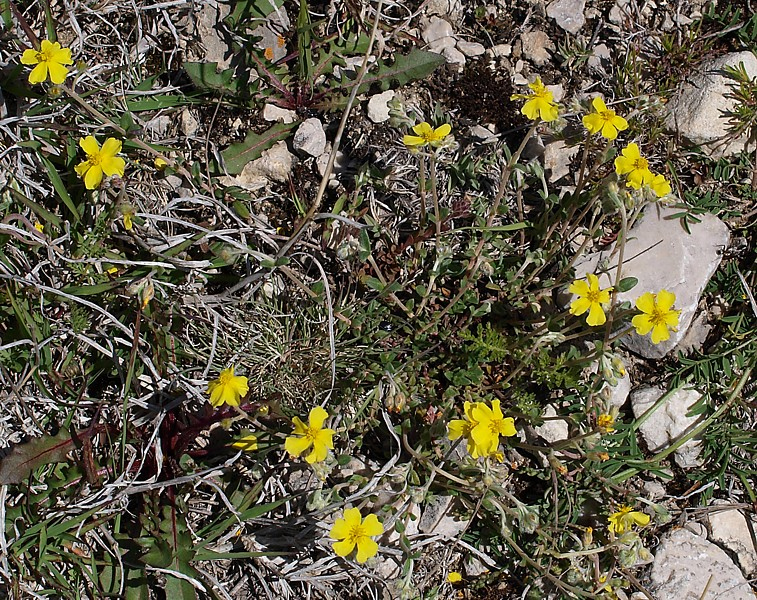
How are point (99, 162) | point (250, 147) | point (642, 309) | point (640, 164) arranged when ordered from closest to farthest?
point (642, 309)
point (640, 164)
point (99, 162)
point (250, 147)

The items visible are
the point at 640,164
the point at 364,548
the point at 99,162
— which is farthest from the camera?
the point at 99,162

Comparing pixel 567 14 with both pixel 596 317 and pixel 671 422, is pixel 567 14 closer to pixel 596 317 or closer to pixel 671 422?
pixel 596 317

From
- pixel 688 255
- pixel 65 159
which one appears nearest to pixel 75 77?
pixel 65 159

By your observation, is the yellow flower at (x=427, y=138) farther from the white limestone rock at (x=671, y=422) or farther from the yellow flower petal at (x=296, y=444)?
the white limestone rock at (x=671, y=422)

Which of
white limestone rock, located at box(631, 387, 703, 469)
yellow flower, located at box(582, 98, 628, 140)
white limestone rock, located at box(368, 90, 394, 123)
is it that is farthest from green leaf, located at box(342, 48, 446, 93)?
white limestone rock, located at box(631, 387, 703, 469)

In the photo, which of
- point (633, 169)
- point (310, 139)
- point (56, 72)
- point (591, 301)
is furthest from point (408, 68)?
point (56, 72)

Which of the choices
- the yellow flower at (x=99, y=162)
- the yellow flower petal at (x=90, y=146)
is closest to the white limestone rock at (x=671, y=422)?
the yellow flower at (x=99, y=162)

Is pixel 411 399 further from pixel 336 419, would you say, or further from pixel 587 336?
pixel 587 336
